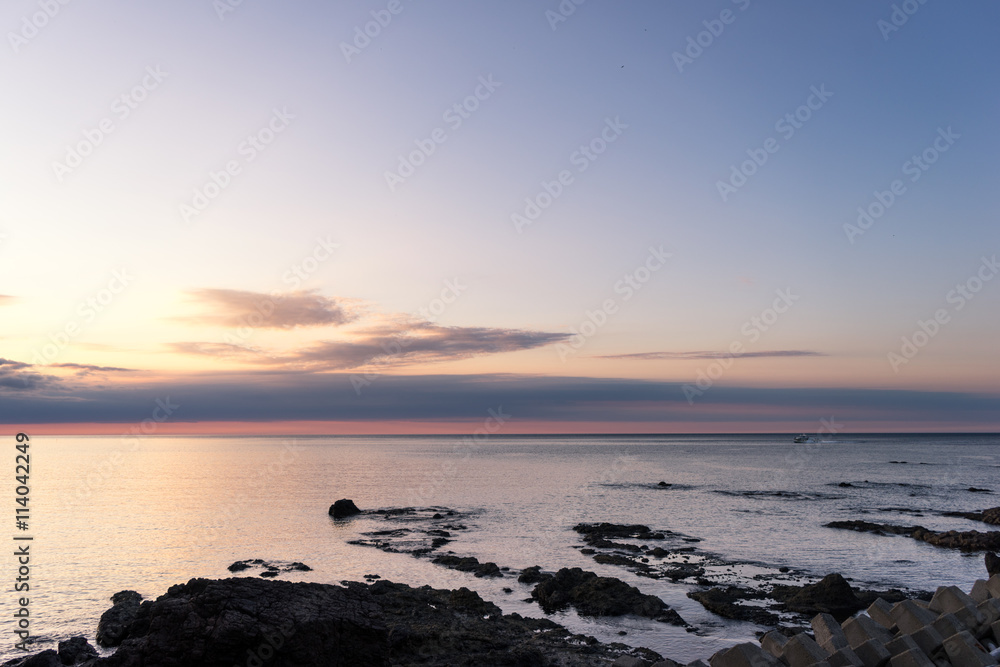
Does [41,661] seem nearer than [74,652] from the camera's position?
Yes

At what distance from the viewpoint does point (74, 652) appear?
55.8 ft

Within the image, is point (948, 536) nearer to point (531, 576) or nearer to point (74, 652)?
point (531, 576)

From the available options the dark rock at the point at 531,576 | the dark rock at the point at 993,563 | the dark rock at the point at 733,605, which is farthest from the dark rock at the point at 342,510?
the dark rock at the point at 993,563

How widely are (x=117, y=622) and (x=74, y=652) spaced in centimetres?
303

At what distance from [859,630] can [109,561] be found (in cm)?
3498

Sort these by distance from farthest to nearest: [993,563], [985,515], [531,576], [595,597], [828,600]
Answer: [985,515], [531,576], [993,563], [595,597], [828,600]

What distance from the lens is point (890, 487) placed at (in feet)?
240

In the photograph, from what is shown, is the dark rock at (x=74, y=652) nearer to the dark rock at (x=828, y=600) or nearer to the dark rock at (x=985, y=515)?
the dark rock at (x=828, y=600)

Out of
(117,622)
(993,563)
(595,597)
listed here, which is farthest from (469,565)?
(993,563)

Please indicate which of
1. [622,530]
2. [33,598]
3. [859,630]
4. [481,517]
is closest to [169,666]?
[859,630]

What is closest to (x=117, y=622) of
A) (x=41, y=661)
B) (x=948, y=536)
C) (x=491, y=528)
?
(x=41, y=661)

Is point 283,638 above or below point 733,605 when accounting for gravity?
above

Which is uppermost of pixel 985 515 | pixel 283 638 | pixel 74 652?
pixel 283 638

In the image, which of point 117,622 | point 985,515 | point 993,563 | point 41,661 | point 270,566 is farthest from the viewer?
point 985,515
